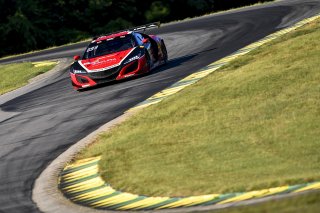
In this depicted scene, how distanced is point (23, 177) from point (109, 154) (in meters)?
1.30

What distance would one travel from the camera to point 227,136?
12.2 metres

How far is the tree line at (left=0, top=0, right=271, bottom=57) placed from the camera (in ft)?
170

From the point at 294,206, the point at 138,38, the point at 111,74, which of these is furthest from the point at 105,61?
the point at 294,206

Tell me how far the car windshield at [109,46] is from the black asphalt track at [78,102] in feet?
3.05

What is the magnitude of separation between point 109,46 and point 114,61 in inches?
39.6

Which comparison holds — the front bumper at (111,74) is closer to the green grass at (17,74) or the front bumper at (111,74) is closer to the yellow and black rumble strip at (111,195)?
the green grass at (17,74)

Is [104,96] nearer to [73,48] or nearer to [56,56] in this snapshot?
[56,56]

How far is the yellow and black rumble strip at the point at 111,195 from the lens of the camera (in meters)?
8.73

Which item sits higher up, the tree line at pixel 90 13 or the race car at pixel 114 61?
the race car at pixel 114 61

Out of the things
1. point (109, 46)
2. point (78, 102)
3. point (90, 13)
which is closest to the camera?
point (78, 102)

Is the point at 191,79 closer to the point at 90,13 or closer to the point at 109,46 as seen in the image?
the point at 109,46

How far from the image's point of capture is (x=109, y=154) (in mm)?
12562

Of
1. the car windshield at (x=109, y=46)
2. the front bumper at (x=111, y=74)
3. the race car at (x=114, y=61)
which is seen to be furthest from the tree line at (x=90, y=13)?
the front bumper at (x=111, y=74)

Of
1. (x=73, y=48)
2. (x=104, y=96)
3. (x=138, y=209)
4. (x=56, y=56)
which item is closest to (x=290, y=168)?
(x=138, y=209)
